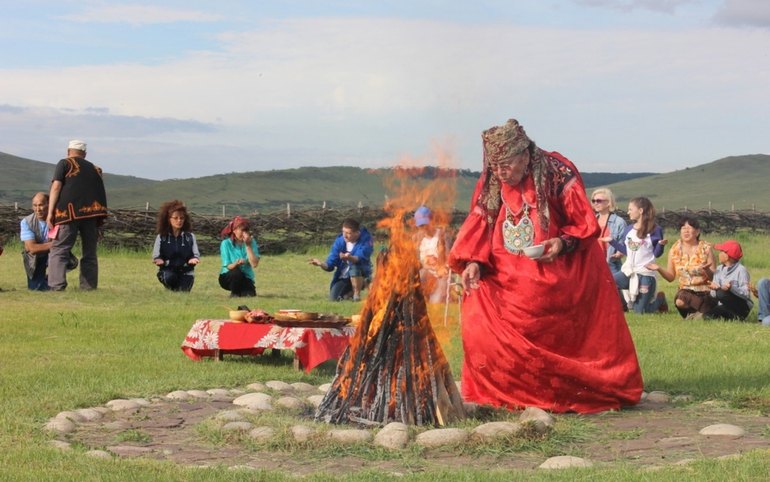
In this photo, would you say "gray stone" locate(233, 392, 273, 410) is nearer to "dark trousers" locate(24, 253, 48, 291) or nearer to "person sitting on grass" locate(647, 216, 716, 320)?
"person sitting on grass" locate(647, 216, 716, 320)

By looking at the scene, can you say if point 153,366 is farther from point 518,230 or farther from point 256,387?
point 518,230

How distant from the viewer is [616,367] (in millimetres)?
8820

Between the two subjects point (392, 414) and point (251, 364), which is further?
point (251, 364)

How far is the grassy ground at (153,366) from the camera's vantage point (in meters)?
6.38

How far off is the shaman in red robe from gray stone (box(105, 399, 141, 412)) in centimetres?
258

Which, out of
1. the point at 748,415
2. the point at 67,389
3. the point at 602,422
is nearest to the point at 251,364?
the point at 67,389

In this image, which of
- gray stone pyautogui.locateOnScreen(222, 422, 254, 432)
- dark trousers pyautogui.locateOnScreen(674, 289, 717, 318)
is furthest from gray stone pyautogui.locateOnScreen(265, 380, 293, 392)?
dark trousers pyautogui.locateOnScreen(674, 289, 717, 318)

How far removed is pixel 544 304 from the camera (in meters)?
8.63

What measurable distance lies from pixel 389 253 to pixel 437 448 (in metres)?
1.58

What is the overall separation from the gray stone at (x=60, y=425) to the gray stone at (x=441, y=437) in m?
2.37

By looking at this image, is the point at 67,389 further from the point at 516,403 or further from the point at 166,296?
the point at 166,296

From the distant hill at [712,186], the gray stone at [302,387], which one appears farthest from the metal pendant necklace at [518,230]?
the distant hill at [712,186]

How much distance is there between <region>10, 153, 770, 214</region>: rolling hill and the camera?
214ft

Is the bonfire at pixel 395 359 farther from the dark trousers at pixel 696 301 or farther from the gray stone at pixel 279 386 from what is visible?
the dark trousers at pixel 696 301
